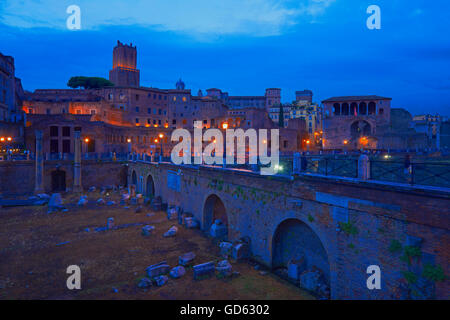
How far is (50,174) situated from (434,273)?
138 ft

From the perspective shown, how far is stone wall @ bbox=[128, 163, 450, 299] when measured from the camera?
24.2ft

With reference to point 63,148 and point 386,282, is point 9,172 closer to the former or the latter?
point 63,148

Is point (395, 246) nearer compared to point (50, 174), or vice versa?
point (395, 246)

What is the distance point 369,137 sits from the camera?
56.6 m

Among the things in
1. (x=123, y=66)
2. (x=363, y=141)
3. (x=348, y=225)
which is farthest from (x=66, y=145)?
(x=363, y=141)

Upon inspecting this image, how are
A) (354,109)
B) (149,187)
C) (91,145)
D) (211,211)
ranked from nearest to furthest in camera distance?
(211,211), (149,187), (91,145), (354,109)

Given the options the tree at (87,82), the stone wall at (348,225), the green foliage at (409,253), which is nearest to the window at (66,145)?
the tree at (87,82)

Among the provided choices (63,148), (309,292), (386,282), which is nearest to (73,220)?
(309,292)

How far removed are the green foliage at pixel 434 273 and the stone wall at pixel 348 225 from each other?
0.10m

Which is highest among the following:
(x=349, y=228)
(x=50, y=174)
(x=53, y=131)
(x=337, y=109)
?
(x=337, y=109)

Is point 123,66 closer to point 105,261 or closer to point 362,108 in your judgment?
point 362,108

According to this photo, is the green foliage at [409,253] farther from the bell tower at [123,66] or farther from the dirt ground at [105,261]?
the bell tower at [123,66]

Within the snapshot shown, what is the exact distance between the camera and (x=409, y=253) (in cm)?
770

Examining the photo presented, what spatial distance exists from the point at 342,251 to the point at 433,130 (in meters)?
63.0
